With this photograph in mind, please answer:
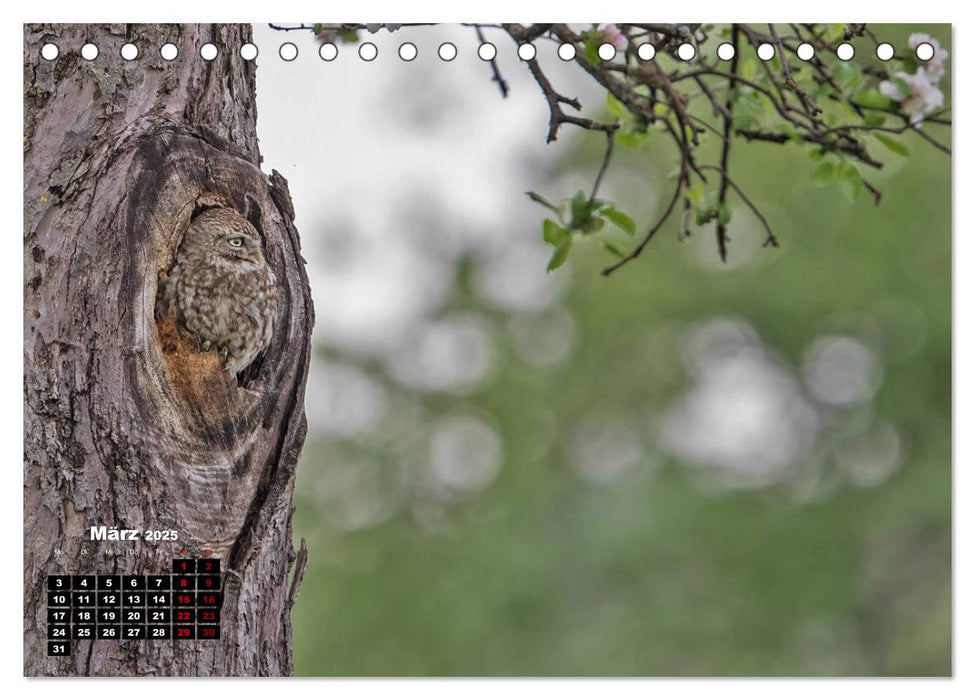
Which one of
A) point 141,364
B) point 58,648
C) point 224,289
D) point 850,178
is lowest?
point 58,648

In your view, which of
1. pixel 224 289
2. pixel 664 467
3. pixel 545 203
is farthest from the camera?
pixel 664 467

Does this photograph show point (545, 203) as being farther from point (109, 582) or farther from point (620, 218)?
point (109, 582)

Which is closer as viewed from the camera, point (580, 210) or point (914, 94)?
point (580, 210)

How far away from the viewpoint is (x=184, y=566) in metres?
1.80

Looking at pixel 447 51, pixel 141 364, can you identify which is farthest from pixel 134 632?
pixel 447 51

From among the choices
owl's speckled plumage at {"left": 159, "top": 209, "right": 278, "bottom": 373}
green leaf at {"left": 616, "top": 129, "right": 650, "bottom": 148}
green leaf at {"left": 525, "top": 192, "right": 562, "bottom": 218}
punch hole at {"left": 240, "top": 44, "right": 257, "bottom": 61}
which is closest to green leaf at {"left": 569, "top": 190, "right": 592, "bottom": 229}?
green leaf at {"left": 525, "top": 192, "right": 562, "bottom": 218}

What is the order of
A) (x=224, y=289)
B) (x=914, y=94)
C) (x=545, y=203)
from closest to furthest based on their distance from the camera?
(x=545, y=203) → (x=224, y=289) → (x=914, y=94)

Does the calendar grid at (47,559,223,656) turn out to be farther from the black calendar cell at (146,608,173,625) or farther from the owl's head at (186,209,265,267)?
the owl's head at (186,209,265,267)

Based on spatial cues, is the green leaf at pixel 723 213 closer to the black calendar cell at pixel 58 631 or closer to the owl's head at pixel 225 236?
the owl's head at pixel 225 236

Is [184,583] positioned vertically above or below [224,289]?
below

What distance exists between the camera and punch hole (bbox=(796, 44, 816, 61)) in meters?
1.99

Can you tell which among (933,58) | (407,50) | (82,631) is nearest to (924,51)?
(933,58)

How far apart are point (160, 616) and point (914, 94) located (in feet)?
5.20

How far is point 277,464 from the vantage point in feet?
6.07
